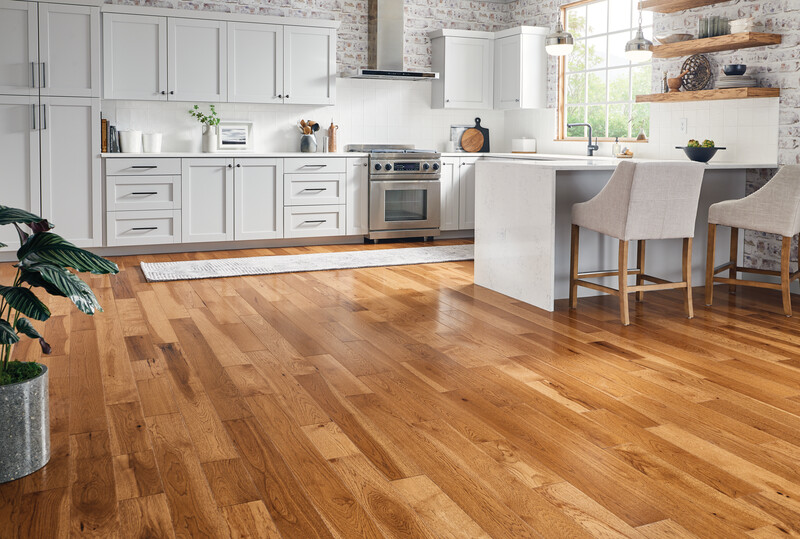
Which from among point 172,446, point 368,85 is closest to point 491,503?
point 172,446

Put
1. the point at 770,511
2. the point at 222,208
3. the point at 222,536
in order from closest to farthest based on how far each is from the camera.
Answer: the point at 222,536, the point at 770,511, the point at 222,208

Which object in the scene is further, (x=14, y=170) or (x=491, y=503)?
Result: (x=14, y=170)

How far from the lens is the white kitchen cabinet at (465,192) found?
296 inches

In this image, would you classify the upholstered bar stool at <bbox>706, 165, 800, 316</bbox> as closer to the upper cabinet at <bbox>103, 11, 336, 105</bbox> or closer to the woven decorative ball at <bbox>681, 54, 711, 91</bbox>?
the woven decorative ball at <bbox>681, 54, 711, 91</bbox>

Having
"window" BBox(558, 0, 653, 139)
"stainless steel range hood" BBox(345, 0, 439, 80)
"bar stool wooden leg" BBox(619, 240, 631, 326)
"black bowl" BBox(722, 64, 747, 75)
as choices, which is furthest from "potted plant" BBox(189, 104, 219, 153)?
"black bowl" BBox(722, 64, 747, 75)

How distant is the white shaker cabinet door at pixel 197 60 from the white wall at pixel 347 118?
0.32 metres

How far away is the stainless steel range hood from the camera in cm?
734

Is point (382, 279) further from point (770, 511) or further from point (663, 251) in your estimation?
point (770, 511)

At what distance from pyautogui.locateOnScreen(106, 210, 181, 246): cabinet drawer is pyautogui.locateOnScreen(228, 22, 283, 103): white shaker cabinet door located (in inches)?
46.5

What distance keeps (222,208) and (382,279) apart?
182 cm

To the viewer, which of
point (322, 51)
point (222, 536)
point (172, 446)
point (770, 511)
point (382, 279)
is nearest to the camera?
point (222, 536)

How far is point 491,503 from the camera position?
6.74 ft

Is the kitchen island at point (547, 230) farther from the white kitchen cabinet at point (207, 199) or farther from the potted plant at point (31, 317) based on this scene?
the potted plant at point (31, 317)

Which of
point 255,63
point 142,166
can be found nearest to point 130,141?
point 142,166
